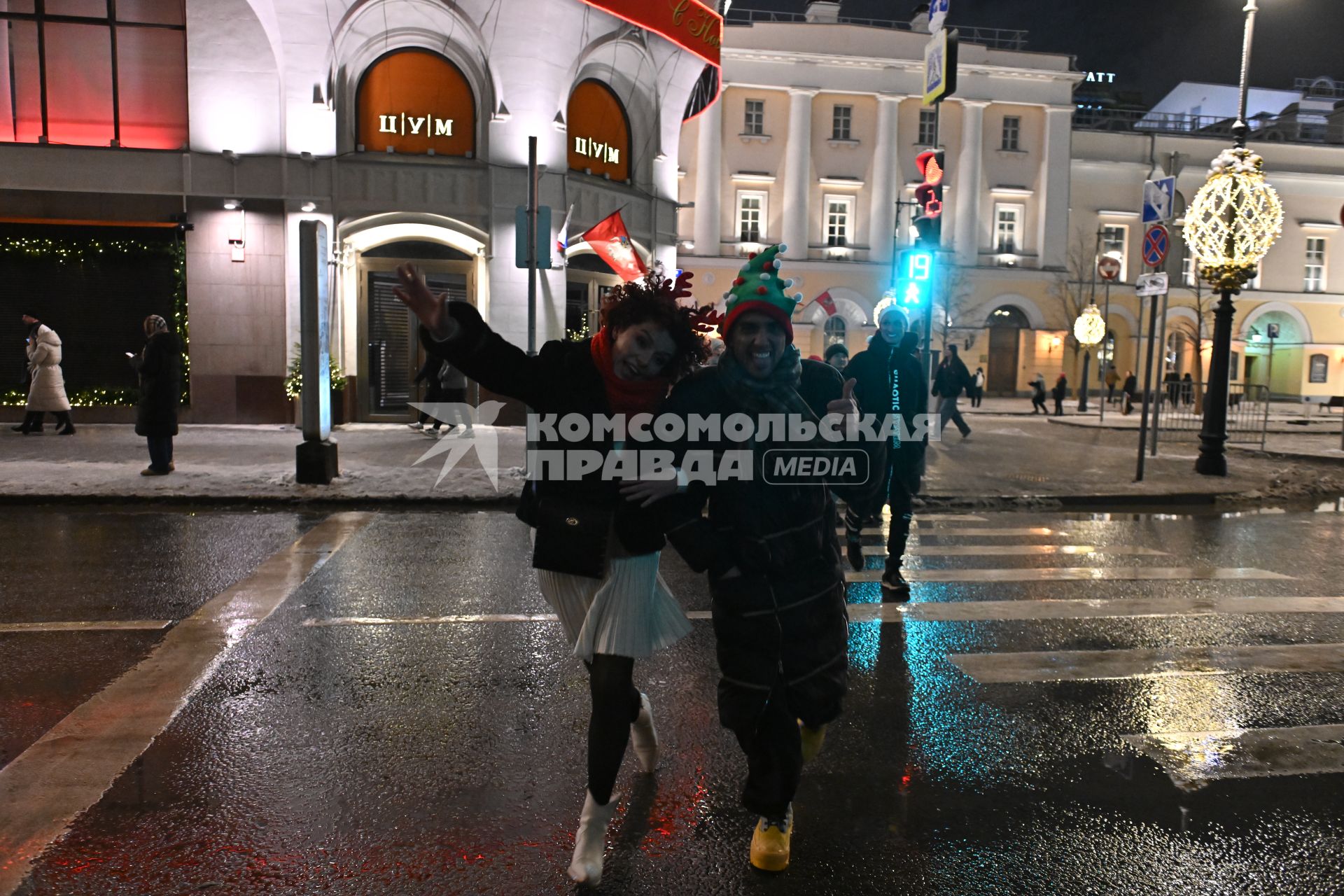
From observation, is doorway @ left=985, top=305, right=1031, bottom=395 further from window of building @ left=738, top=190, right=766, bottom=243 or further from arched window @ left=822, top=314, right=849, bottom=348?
window of building @ left=738, top=190, right=766, bottom=243

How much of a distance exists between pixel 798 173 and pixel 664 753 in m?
41.0

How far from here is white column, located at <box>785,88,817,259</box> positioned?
41.3 metres

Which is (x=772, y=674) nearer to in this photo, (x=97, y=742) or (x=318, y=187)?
(x=97, y=742)

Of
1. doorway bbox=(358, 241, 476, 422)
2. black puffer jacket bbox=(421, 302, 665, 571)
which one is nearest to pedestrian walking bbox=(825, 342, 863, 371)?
black puffer jacket bbox=(421, 302, 665, 571)

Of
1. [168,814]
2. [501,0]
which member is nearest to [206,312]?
[501,0]

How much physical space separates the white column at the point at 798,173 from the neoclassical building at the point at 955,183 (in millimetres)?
74

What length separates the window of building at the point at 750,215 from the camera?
139 feet

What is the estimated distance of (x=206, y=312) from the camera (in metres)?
16.5

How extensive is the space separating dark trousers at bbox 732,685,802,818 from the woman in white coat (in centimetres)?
1524

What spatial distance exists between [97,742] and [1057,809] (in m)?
3.89

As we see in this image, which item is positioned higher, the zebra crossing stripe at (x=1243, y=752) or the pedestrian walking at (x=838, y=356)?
the pedestrian walking at (x=838, y=356)

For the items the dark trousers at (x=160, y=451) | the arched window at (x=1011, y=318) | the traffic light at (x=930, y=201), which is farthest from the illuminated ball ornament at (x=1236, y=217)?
the arched window at (x=1011, y=318)

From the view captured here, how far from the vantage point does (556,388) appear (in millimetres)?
3049

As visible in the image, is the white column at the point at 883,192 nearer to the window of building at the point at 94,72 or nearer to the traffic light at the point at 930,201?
the traffic light at the point at 930,201
